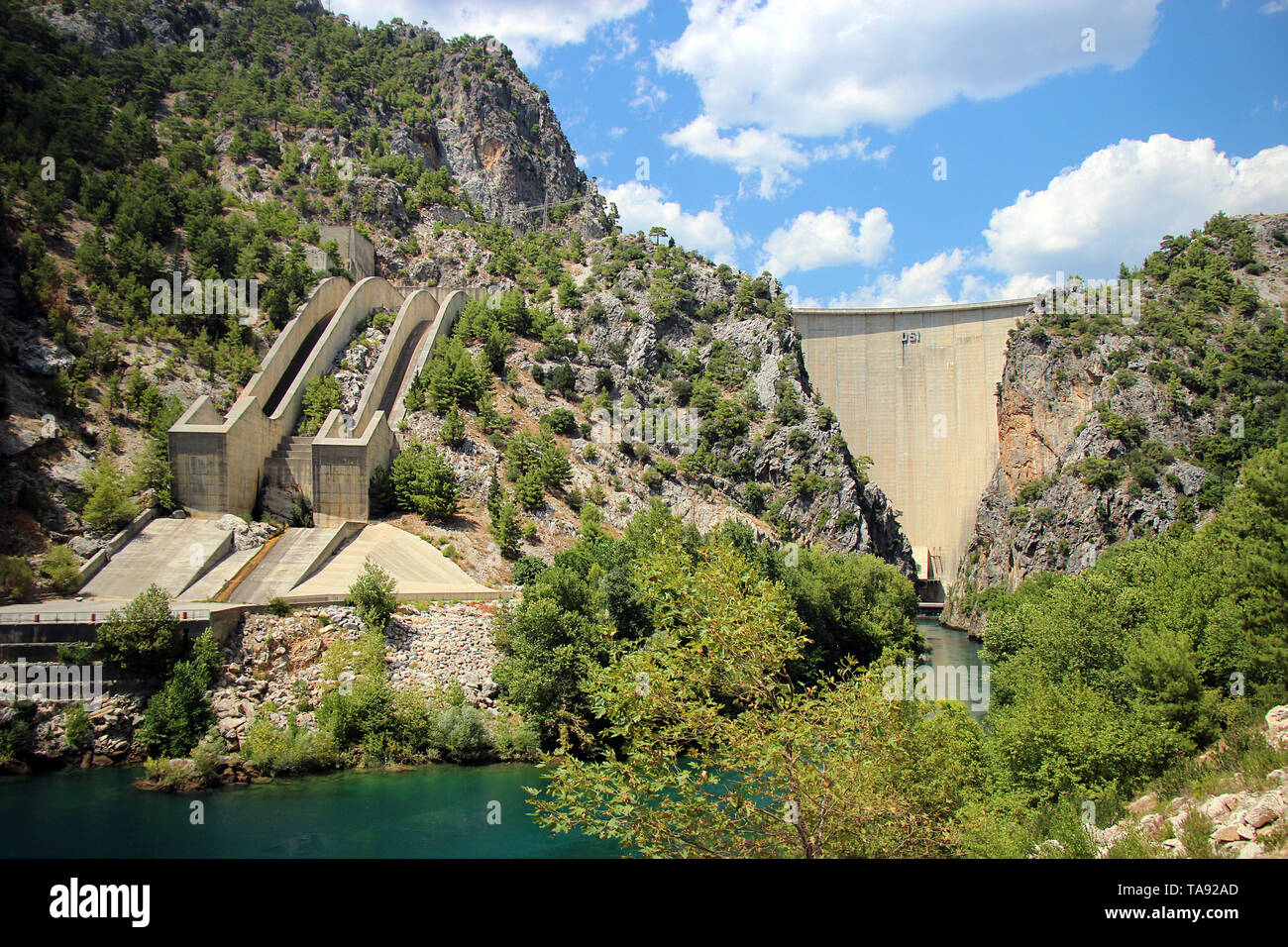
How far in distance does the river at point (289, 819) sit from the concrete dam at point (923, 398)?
1818 inches

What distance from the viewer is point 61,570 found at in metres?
23.5

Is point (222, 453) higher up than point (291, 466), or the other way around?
point (222, 453)

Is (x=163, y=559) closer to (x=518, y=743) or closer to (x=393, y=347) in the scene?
(x=518, y=743)

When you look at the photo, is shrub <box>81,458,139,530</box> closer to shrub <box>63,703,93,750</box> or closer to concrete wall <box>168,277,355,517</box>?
concrete wall <box>168,277,355,517</box>

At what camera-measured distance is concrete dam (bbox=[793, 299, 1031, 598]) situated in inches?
2315

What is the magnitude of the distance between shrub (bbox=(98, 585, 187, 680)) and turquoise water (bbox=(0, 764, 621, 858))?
2627mm

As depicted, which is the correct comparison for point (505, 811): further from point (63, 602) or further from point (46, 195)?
point (46, 195)

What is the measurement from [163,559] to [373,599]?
24.3 ft

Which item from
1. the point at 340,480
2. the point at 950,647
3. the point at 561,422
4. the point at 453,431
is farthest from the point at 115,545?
the point at 950,647
